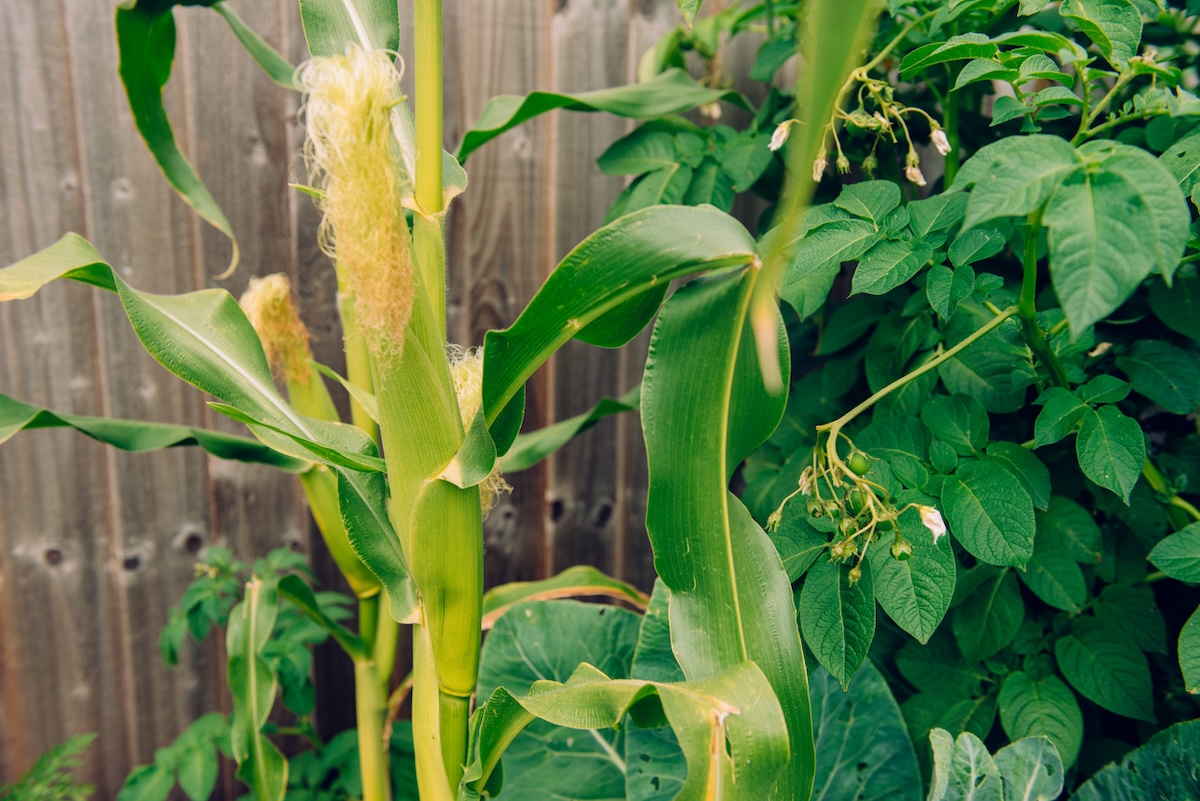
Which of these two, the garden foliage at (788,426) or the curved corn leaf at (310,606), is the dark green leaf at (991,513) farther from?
the curved corn leaf at (310,606)

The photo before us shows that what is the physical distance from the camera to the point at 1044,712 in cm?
75

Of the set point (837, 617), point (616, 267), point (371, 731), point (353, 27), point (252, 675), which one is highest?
point (353, 27)

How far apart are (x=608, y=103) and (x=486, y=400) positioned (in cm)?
57

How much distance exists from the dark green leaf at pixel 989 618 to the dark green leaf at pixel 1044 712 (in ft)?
0.15

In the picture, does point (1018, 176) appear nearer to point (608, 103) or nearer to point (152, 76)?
point (608, 103)

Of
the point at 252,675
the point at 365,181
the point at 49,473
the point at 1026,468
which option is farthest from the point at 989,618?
the point at 49,473

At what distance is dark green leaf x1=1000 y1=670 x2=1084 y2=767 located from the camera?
0.74m

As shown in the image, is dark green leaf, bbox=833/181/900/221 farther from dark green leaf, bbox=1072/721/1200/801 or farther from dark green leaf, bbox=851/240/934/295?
dark green leaf, bbox=1072/721/1200/801

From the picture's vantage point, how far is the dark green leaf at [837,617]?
649 millimetres

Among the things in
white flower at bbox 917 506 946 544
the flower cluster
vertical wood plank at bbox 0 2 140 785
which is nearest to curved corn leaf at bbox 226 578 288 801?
vertical wood plank at bbox 0 2 140 785

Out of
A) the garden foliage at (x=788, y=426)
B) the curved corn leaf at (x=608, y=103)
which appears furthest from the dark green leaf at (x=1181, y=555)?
the curved corn leaf at (x=608, y=103)

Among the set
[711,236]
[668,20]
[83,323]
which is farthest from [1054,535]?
[83,323]

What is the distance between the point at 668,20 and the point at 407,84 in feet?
1.65

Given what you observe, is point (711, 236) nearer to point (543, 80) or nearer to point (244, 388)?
point (244, 388)
